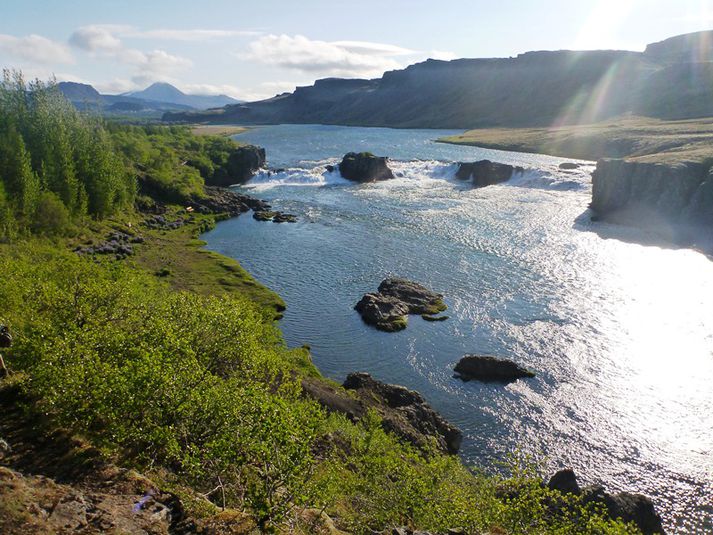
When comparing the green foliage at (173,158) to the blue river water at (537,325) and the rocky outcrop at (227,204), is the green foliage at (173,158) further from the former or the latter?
the blue river water at (537,325)

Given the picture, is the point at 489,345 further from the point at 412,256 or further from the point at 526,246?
the point at 526,246

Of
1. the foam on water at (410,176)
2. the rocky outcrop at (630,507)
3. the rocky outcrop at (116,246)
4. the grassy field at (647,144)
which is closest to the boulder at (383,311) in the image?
the rocky outcrop at (630,507)

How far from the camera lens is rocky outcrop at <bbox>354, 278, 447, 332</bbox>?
209ft

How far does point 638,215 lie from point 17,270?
11181cm

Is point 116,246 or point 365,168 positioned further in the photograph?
point 365,168

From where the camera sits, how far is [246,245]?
97.9 m

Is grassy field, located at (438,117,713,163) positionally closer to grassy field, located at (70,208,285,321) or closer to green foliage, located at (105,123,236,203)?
grassy field, located at (70,208,285,321)

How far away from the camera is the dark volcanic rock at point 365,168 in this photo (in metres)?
161

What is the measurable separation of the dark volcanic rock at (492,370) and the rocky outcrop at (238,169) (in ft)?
417

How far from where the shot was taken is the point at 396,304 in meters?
67.1

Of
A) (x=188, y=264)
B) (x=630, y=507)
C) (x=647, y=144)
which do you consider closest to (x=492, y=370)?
(x=630, y=507)

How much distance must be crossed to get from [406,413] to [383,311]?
71.6ft

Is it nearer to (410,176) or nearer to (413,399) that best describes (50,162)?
(413,399)

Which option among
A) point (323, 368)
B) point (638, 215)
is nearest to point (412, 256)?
point (323, 368)
